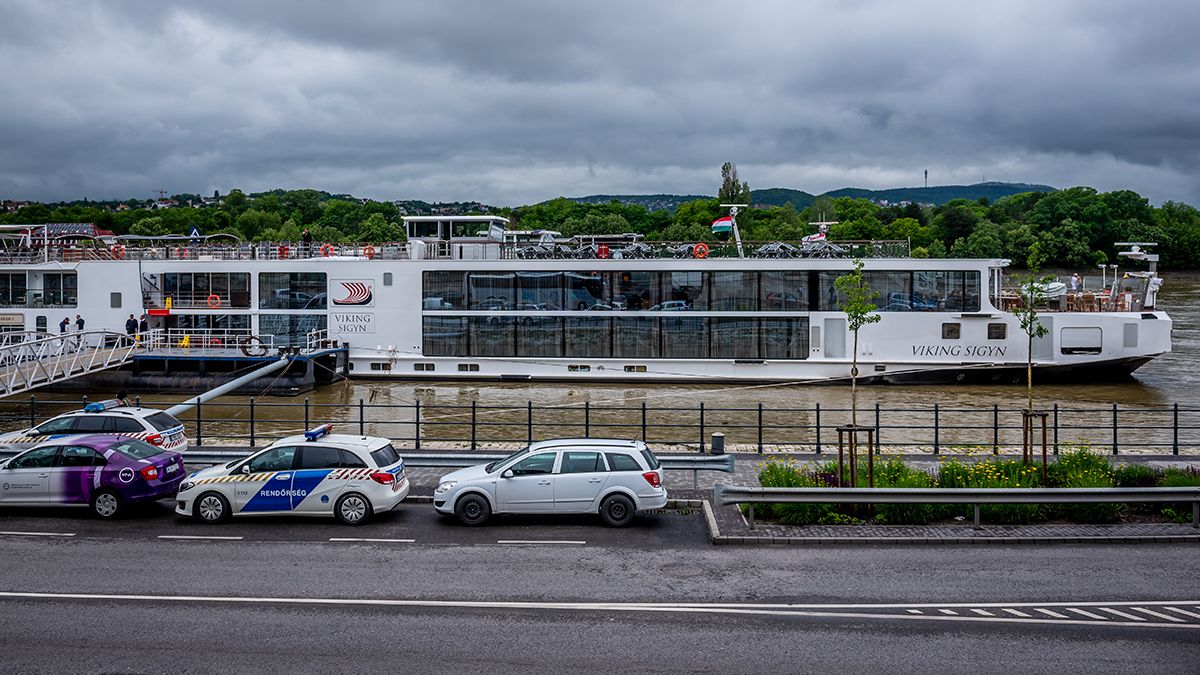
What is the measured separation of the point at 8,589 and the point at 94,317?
3384 cm

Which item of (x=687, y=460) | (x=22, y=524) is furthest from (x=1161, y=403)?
(x=22, y=524)

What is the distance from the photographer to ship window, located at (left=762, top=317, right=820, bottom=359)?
123 feet

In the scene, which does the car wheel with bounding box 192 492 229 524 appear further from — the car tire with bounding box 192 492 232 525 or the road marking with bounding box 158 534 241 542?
the road marking with bounding box 158 534 241 542

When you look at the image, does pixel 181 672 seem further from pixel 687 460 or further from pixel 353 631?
pixel 687 460

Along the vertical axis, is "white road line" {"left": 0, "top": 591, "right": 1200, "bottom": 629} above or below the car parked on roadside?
below

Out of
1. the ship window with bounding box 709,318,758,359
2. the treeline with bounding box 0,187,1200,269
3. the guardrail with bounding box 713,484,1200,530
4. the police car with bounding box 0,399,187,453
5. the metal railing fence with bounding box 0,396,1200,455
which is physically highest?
the treeline with bounding box 0,187,1200,269

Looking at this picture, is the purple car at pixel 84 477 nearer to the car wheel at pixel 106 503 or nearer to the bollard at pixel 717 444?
the car wheel at pixel 106 503

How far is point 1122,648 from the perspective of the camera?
30.4ft

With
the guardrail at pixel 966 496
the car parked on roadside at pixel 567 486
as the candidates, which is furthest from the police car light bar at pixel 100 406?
the guardrail at pixel 966 496

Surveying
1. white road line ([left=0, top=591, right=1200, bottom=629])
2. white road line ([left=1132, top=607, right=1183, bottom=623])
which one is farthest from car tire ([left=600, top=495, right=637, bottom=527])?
white road line ([left=1132, top=607, right=1183, bottom=623])

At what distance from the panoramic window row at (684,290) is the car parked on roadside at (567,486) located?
23536 millimetres

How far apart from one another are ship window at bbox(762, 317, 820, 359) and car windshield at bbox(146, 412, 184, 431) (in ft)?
75.8

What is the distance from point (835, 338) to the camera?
37.4 m

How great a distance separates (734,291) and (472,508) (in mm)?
24525
